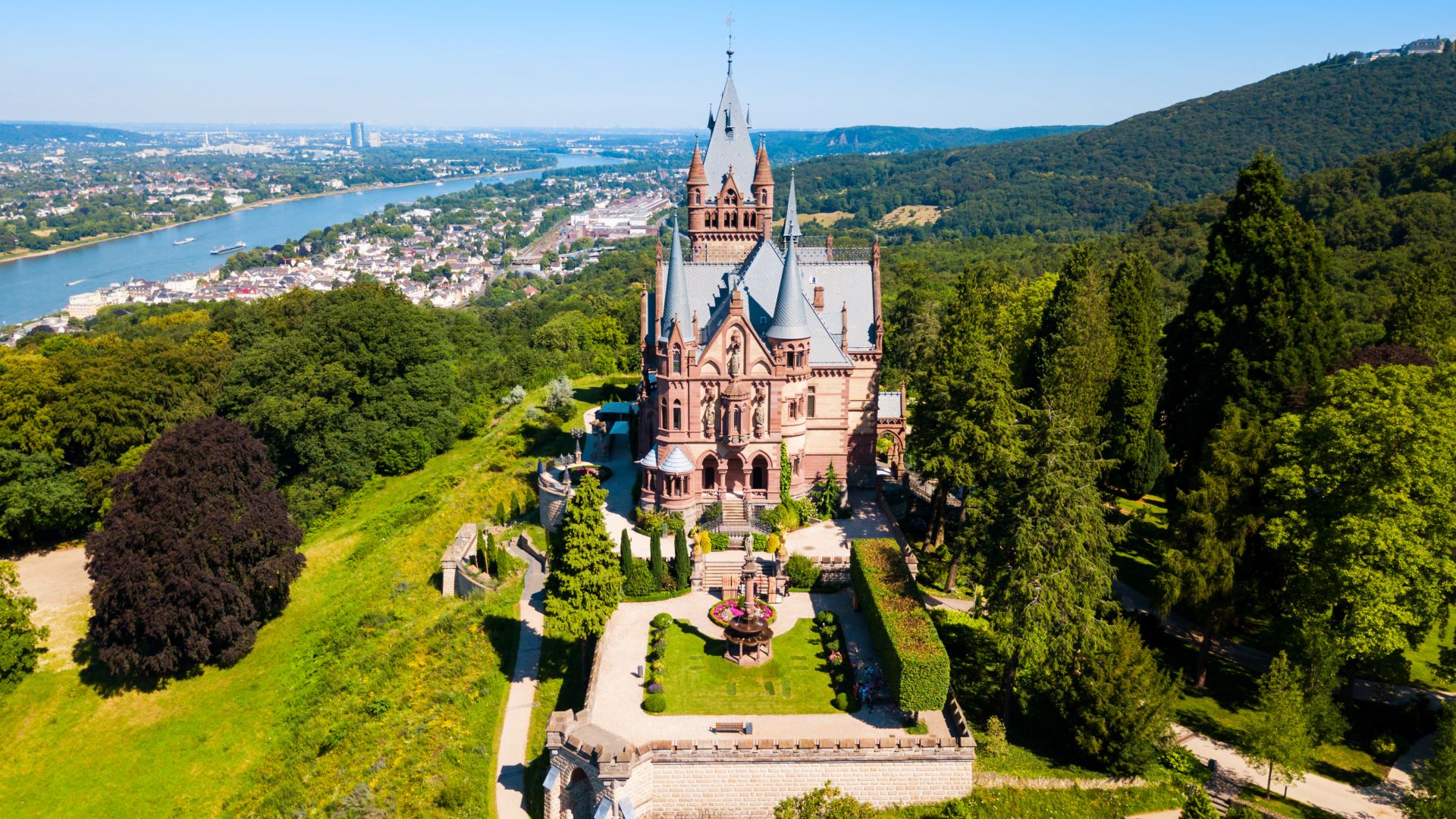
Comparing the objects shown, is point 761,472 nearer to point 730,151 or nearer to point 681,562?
point 681,562

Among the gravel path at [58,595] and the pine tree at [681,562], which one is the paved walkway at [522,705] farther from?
the gravel path at [58,595]

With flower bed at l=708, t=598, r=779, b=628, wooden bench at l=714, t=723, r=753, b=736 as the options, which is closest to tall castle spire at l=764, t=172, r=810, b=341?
flower bed at l=708, t=598, r=779, b=628

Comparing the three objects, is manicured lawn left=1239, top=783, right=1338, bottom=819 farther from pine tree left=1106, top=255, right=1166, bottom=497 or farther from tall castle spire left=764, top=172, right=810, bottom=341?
tall castle spire left=764, top=172, right=810, bottom=341

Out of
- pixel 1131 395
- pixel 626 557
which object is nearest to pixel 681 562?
pixel 626 557

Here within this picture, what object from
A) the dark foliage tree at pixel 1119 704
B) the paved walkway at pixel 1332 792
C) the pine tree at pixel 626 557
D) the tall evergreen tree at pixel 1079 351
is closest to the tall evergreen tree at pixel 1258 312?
the tall evergreen tree at pixel 1079 351

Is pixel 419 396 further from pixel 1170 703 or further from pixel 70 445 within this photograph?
pixel 1170 703

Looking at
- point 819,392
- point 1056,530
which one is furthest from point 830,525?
point 1056,530
